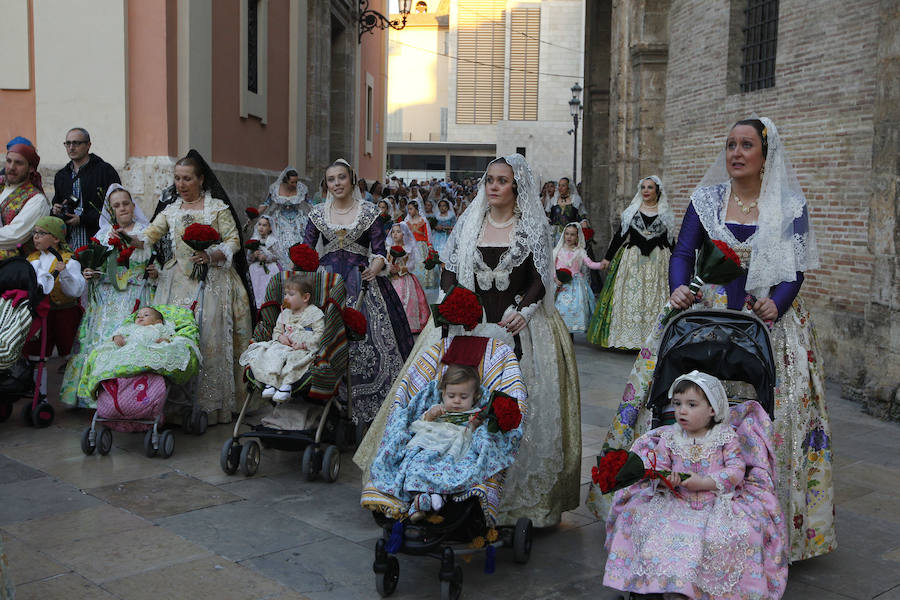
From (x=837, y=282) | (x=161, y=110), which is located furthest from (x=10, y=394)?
(x=837, y=282)

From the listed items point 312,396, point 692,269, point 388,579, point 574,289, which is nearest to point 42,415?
point 312,396

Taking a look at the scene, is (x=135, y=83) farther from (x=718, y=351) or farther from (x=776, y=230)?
(x=718, y=351)

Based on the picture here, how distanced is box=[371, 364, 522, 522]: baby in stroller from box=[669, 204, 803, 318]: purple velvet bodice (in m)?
1.17

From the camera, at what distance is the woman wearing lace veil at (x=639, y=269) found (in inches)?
408

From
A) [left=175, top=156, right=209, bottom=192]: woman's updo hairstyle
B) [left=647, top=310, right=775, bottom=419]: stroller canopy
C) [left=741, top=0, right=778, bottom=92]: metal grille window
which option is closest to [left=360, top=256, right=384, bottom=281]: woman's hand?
[left=175, top=156, right=209, bottom=192]: woman's updo hairstyle

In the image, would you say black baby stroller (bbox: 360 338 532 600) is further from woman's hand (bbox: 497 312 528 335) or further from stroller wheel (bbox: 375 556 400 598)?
woman's hand (bbox: 497 312 528 335)

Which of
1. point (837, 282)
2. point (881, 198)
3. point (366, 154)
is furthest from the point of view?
point (366, 154)

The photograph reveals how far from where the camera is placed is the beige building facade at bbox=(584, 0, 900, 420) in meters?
7.78

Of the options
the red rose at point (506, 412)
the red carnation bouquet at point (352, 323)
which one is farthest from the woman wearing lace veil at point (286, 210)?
the red rose at point (506, 412)

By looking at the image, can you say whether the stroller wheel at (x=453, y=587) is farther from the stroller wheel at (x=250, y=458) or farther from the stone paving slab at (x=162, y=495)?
the stroller wheel at (x=250, y=458)

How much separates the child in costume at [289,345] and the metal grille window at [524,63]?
159 feet

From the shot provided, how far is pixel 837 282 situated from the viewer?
9.40 metres

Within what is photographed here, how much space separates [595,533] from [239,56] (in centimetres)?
979

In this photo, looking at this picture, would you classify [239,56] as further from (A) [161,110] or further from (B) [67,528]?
(B) [67,528]
